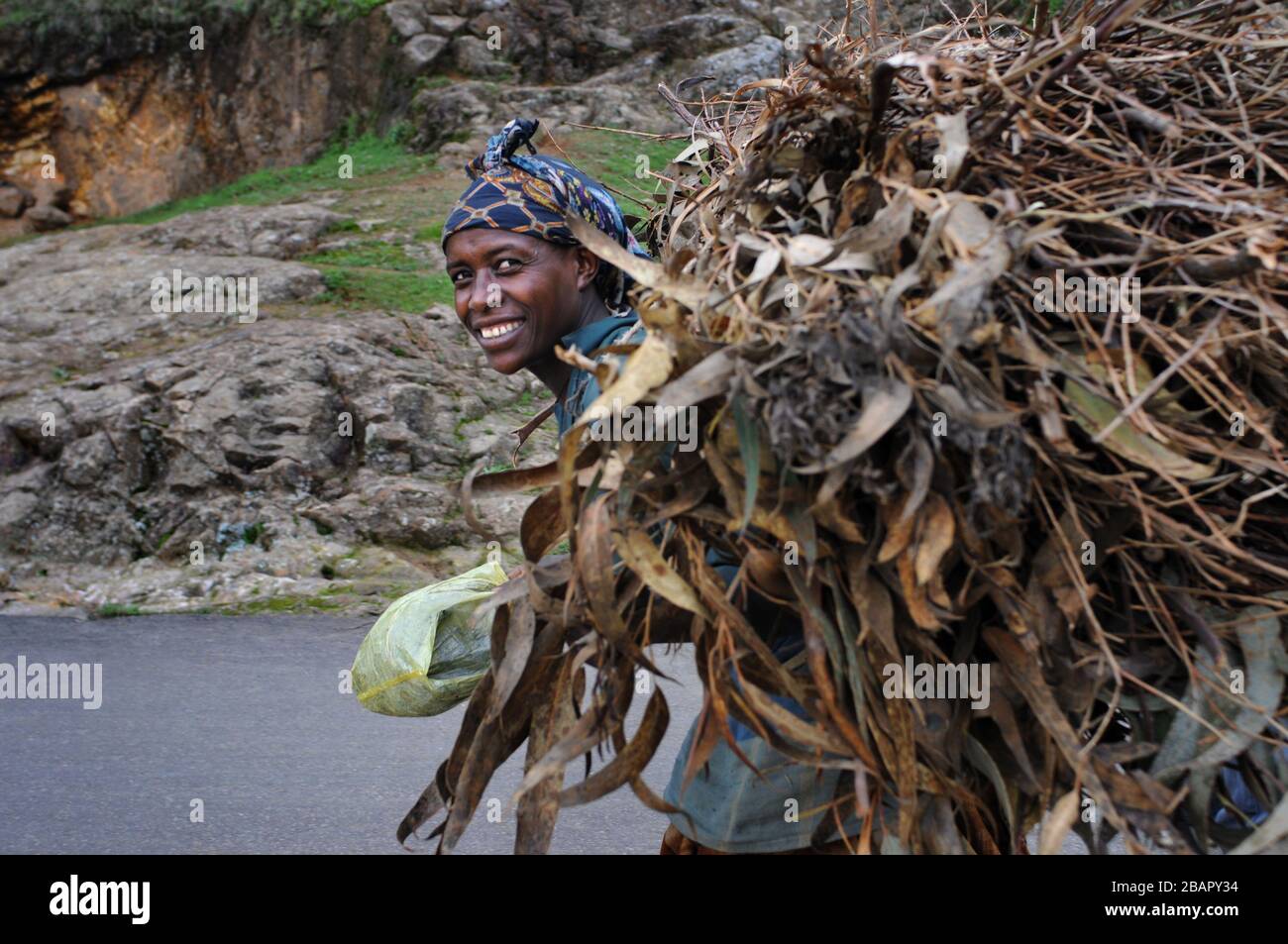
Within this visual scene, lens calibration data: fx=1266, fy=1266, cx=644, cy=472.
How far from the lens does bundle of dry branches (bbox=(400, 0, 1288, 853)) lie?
133cm

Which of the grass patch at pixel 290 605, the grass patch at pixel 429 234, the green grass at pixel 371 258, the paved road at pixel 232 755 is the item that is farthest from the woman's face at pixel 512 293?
the grass patch at pixel 429 234

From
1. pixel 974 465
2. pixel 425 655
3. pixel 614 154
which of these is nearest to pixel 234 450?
pixel 614 154

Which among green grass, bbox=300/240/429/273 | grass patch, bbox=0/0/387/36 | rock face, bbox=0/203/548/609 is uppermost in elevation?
grass patch, bbox=0/0/387/36

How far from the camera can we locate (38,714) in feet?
17.0

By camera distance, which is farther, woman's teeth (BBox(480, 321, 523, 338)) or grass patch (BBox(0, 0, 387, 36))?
grass patch (BBox(0, 0, 387, 36))

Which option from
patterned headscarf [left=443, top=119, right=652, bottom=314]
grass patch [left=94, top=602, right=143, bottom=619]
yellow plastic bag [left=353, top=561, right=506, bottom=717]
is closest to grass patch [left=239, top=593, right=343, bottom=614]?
grass patch [left=94, top=602, right=143, bottom=619]

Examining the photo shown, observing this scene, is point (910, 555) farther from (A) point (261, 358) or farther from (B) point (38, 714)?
(A) point (261, 358)

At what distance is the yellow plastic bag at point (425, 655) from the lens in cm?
188

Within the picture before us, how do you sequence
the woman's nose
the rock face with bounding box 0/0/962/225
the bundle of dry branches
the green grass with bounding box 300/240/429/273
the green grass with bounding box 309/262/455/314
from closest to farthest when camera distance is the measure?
the bundle of dry branches, the woman's nose, the green grass with bounding box 309/262/455/314, the green grass with bounding box 300/240/429/273, the rock face with bounding box 0/0/962/225

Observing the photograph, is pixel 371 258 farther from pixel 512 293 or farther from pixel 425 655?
pixel 425 655

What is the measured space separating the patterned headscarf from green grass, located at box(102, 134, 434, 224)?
9637mm

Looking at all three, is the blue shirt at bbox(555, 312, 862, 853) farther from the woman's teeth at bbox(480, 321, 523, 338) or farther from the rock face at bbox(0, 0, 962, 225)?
the rock face at bbox(0, 0, 962, 225)

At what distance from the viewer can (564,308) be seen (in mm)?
2279

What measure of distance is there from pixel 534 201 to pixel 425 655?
87 cm
